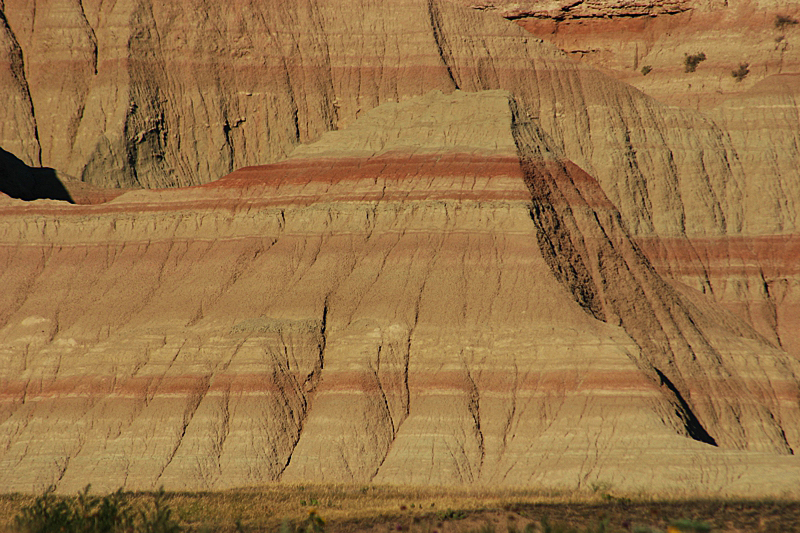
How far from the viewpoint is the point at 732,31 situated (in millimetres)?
64062

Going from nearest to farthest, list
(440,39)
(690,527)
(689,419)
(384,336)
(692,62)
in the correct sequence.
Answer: (690,527)
(689,419)
(384,336)
(440,39)
(692,62)

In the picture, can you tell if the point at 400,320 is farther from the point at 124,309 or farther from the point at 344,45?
the point at 344,45

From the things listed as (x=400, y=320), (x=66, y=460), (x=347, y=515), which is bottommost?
(x=66, y=460)

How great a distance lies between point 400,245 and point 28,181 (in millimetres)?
21825

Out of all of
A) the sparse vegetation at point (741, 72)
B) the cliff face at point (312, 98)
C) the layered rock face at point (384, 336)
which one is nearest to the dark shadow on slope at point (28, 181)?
the cliff face at point (312, 98)

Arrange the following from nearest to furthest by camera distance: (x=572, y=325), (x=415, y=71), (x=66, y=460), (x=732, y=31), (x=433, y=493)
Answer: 1. (x=433, y=493)
2. (x=66, y=460)
3. (x=572, y=325)
4. (x=415, y=71)
5. (x=732, y=31)

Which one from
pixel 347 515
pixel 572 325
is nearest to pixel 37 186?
pixel 572 325

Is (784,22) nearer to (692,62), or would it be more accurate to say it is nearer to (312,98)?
(692,62)

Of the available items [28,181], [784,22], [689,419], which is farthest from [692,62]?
[28,181]

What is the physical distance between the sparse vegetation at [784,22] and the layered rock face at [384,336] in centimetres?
1997

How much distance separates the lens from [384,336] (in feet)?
140

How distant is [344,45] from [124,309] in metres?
22.7

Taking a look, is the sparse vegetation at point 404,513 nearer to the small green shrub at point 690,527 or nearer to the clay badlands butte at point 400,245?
the small green shrub at point 690,527

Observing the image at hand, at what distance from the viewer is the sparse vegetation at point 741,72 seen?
62062 mm
